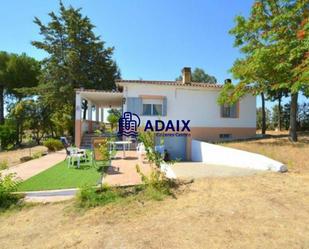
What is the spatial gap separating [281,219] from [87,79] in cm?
2555

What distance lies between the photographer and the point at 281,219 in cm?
597

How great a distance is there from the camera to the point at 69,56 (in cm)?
2719

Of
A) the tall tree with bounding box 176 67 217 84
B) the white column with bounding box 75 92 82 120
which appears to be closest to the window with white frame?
the white column with bounding box 75 92 82 120

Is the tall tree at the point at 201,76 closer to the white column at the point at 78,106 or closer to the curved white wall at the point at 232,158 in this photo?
the white column at the point at 78,106

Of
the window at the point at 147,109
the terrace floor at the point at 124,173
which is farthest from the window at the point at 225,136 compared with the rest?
the terrace floor at the point at 124,173

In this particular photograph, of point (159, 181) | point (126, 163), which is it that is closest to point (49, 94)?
point (126, 163)

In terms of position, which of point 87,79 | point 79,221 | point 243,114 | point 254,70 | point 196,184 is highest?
point 87,79

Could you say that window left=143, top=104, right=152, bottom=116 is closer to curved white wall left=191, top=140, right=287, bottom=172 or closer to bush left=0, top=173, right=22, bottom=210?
curved white wall left=191, top=140, right=287, bottom=172

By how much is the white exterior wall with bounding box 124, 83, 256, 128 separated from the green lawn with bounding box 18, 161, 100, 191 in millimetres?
8235

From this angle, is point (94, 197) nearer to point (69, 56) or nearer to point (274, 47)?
point (274, 47)

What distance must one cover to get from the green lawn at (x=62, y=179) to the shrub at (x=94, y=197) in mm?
1029

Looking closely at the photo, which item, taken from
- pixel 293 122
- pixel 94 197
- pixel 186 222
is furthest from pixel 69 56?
pixel 186 222

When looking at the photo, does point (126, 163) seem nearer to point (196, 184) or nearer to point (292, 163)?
point (196, 184)

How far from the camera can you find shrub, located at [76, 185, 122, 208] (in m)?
7.52
